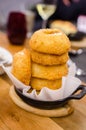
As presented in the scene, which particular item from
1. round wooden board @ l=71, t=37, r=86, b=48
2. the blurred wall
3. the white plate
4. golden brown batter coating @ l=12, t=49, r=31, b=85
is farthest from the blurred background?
golden brown batter coating @ l=12, t=49, r=31, b=85

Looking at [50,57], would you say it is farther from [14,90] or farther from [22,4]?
[22,4]

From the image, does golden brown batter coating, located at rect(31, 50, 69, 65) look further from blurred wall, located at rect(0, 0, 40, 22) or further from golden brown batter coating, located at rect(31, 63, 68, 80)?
blurred wall, located at rect(0, 0, 40, 22)

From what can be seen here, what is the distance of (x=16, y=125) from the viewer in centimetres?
56

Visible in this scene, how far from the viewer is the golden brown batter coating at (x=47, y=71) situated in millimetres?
612

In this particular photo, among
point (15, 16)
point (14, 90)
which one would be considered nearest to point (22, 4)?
point (15, 16)

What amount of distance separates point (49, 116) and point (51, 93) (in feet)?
0.21

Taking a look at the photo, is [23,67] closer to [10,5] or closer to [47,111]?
[47,111]

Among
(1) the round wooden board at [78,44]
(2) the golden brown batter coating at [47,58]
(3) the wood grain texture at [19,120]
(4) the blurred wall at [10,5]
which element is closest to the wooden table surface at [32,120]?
(3) the wood grain texture at [19,120]

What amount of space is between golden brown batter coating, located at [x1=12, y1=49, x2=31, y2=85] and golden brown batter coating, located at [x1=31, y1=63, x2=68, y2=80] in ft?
0.05

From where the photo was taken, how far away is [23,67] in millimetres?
614

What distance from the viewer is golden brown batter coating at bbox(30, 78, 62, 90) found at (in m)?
0.62

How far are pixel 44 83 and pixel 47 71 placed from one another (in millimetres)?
32

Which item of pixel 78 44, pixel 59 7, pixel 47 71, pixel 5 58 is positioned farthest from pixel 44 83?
pixel 59 7

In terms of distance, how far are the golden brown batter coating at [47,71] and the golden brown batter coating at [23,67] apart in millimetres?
15
